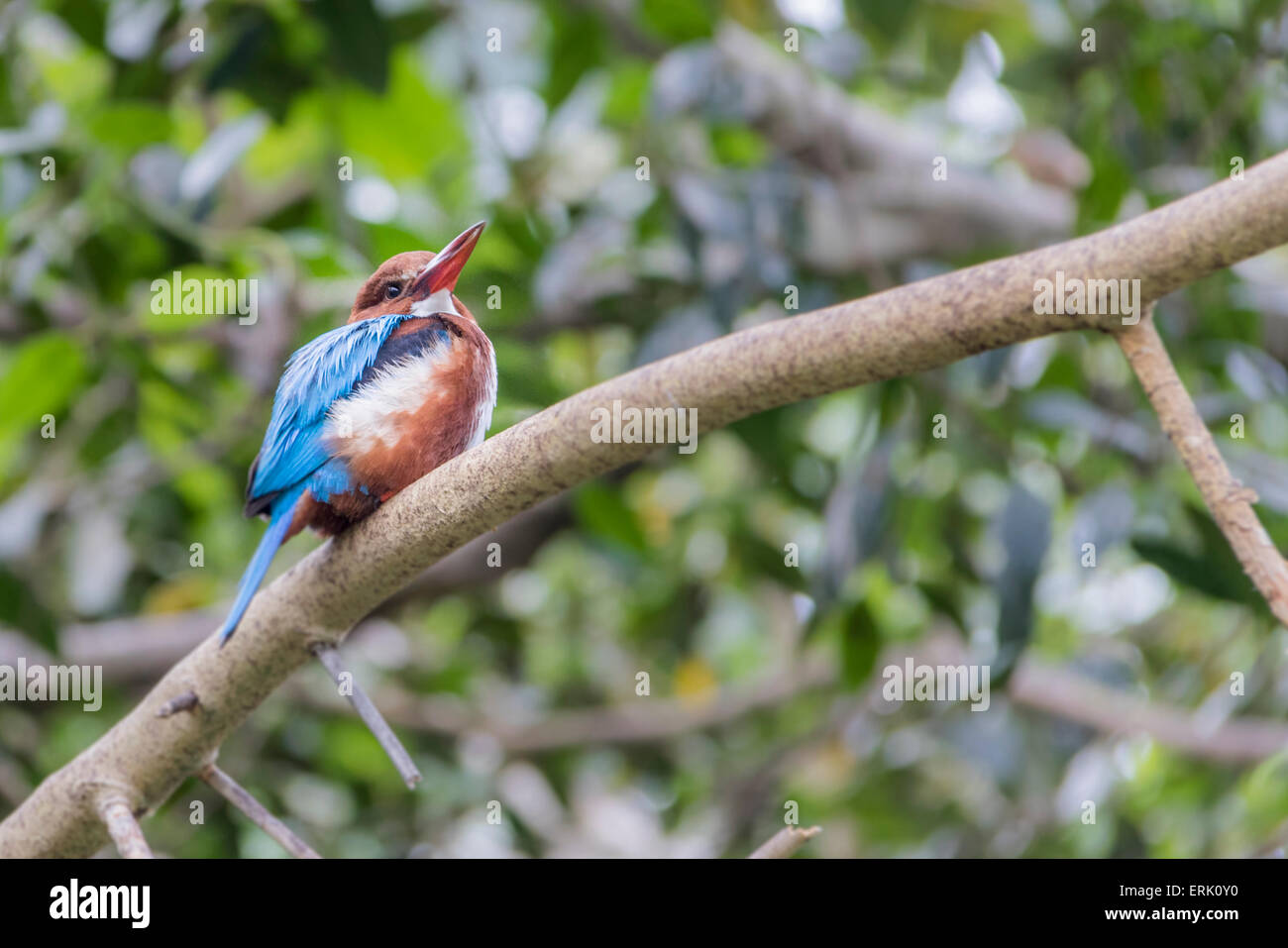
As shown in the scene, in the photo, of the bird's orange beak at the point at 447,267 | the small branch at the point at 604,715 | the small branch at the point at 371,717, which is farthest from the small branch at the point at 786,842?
the small branch at the point at 604,715

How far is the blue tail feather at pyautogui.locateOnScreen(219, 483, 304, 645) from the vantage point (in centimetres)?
112

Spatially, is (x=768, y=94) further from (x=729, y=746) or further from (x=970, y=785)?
(x=970, y=785)

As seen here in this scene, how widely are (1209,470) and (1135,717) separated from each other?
2784mm

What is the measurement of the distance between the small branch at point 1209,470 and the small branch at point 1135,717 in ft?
7.94

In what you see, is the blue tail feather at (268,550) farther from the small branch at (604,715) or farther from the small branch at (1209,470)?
the small branch at (604,715)

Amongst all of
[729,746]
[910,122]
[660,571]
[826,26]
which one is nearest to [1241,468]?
[826,26]

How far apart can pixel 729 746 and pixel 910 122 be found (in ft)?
7.23

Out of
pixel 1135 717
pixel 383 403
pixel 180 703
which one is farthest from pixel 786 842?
pixel 1135 717

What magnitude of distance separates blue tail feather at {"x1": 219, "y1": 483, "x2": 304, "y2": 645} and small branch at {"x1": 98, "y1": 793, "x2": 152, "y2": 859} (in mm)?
228

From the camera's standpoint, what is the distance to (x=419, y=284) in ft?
3.52

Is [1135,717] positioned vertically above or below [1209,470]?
below

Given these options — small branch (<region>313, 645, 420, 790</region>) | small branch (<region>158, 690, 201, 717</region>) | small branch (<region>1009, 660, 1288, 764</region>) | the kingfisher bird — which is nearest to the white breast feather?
the kingfisher bird

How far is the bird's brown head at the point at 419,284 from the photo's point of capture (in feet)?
3.38

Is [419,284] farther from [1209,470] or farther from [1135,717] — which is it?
[1135,717]
